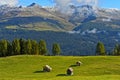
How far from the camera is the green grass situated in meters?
85.1

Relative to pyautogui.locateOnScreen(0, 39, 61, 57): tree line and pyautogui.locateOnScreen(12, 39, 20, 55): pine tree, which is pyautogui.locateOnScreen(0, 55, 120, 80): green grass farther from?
pyautogui.locateOnScreen(0, 39, 61, 57): tree line

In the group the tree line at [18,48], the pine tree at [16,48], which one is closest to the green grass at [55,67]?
the pine tree at [16,48]

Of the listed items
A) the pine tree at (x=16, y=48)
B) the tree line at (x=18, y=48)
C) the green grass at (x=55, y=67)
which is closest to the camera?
the green grass at (x=55, y=67)

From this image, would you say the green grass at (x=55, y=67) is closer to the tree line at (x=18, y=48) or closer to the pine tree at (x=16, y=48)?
the pine tree at (x=16, y=48)

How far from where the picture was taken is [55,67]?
97.6 m

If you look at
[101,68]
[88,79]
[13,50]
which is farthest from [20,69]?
[13,50]

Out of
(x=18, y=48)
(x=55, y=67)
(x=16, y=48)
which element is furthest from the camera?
(x=18, y=48)

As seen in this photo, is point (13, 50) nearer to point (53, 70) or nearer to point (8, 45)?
point (8, 45)

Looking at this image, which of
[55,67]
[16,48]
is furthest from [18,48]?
[55,67]

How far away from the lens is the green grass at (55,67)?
85.1m

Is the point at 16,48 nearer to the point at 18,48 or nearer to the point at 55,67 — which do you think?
the point at 18,48

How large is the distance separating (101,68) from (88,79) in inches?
1021

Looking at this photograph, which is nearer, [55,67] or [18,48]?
[55,67]

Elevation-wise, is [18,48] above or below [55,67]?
above
